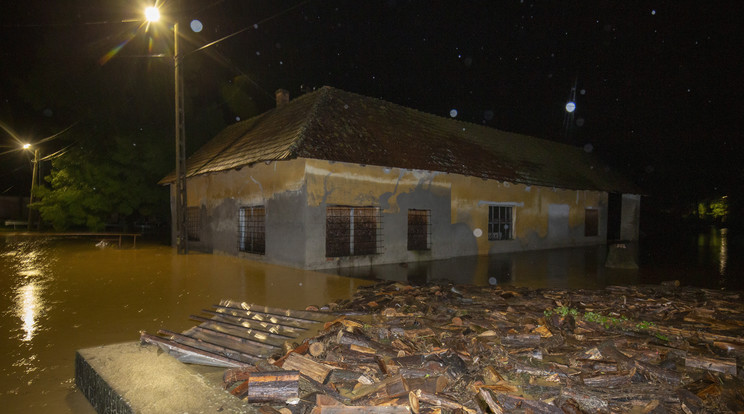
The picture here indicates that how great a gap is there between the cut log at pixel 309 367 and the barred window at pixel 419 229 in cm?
977

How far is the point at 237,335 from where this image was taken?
482cm

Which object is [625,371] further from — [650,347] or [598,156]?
[598,156]

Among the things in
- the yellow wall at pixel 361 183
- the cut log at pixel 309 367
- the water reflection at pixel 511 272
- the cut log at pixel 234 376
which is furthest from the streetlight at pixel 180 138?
the cut log at pixel 309 367

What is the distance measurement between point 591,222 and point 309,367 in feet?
67.7

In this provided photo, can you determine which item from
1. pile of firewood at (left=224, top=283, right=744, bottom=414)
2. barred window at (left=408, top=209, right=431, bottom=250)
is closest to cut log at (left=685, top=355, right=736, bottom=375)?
pile of firewood at (left=224, top=283, right=744, bottom=414)

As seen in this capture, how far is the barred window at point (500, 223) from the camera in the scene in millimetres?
15828

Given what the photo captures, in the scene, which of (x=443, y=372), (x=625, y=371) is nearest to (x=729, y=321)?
(x=625, y=371)

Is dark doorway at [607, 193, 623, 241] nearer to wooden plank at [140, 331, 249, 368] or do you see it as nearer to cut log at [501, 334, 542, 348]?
cut log at [501, 334, 542, 348]

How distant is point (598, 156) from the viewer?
2581 centimetres

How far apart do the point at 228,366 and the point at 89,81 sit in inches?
1147

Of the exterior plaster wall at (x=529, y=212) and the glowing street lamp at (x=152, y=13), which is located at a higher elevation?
the glowing street lamp at (x=152, y=13)

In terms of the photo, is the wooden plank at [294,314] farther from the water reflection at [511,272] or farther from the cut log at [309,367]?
the water reflection at [511,272]

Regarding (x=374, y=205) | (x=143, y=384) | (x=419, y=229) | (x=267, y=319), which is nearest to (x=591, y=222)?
(x=419, y=229)

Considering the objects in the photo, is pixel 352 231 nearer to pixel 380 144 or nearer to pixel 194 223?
pixel 380 144
